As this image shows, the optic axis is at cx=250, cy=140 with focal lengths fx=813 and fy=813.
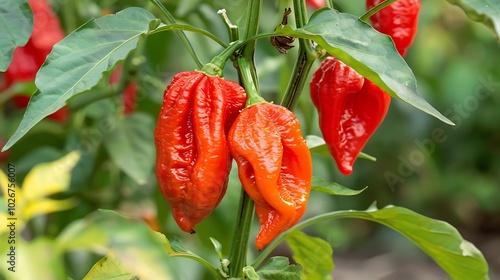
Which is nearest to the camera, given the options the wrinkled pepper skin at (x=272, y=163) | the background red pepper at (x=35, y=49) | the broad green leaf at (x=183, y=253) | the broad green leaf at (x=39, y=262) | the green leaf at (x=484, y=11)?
the broad green leaf at (x=39, y=262)

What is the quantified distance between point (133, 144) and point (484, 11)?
83cm

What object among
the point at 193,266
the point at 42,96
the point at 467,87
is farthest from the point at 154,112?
the point at 467,87

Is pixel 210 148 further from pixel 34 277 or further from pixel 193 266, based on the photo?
pixel 193 266

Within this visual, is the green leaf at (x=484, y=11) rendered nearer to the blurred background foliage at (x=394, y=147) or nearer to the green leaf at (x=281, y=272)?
the green leaf at (x=281, y=272)

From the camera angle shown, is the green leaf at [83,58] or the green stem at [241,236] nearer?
the green leaf at [83,58]

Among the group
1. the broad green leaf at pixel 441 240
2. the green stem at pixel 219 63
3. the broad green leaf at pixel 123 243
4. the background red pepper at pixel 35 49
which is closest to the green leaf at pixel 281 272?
the broad green leaf at pixel 441 240

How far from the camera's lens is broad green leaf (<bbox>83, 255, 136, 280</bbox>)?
89 centimetres

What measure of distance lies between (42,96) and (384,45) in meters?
0.34

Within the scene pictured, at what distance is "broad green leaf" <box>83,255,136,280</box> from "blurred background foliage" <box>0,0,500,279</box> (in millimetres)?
711

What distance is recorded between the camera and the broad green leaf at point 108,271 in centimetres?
89

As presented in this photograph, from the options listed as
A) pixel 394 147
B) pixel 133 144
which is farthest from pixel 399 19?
pixel 394 147

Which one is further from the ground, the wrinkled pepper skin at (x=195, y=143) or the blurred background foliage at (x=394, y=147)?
the wrinkled pepper skin at (x=195, y=143)

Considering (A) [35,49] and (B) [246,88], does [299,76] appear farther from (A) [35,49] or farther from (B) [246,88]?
(A) [35,49]

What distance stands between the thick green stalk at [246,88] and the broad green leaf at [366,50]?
0.07m
